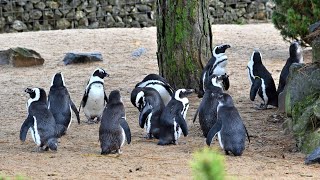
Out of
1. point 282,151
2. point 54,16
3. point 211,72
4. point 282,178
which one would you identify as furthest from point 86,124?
point 54,16

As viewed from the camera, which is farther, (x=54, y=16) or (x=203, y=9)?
(x=54, y=16)

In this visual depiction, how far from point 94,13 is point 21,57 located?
657cm

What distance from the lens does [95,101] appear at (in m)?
8.87

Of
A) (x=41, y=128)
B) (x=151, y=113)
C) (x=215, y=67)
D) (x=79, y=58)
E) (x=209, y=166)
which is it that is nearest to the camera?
(x=209, y=166)

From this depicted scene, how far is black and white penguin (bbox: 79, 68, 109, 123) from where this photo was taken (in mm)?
8875

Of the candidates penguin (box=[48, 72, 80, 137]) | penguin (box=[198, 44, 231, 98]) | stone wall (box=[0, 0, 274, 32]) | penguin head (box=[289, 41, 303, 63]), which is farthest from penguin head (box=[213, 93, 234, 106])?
stone wall (box=[0, 0, 274, 32])

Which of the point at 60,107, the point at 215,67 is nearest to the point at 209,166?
the point at 60,107

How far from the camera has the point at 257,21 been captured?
66.7ft

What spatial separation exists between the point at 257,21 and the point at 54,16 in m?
5.35

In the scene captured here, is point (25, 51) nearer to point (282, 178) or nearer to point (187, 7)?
point (187, 7)

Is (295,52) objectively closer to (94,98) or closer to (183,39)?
(183,39)

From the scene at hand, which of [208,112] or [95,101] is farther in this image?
[95,101]

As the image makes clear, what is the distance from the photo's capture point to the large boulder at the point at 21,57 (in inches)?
516

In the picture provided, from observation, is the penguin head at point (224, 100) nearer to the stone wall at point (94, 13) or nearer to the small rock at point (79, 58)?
the small rock at point (79, 58)
